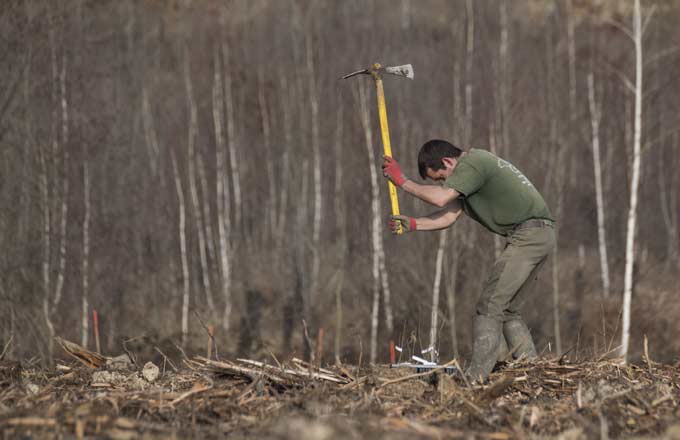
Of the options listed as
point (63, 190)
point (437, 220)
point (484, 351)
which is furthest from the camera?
point (63, 190)

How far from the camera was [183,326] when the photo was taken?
61.6 ft

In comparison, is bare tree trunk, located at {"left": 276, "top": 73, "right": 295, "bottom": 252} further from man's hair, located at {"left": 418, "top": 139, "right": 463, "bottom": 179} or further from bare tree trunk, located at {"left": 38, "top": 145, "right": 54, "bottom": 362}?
man's hair, located at {"left": 418, "top": 139, "right": 463, "bottom": 179}

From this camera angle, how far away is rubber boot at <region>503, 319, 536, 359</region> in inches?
251

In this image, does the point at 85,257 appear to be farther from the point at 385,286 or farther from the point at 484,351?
the point at 484,351

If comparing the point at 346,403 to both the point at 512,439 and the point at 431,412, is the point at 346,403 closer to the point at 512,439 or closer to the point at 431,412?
the point at 431,412

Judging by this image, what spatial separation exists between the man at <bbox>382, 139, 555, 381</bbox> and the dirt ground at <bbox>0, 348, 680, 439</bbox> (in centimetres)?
39

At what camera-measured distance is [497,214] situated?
20.6 ft

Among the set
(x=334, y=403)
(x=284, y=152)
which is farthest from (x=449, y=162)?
(x=284, y=152)

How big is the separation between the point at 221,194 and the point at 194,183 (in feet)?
2.51

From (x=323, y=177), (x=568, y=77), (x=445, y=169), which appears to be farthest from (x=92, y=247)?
(x=445, y=169)

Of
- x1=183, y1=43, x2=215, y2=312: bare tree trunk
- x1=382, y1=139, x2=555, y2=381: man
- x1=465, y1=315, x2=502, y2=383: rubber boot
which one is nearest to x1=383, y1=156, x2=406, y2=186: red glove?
x1=382, y1=139, x2=555, y2=381: man

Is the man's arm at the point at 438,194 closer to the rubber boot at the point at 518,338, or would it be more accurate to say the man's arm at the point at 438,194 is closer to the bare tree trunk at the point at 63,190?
the rubber boot at the point at 518,338

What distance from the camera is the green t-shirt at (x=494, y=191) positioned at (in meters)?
6.07

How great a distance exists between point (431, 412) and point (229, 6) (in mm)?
18834
